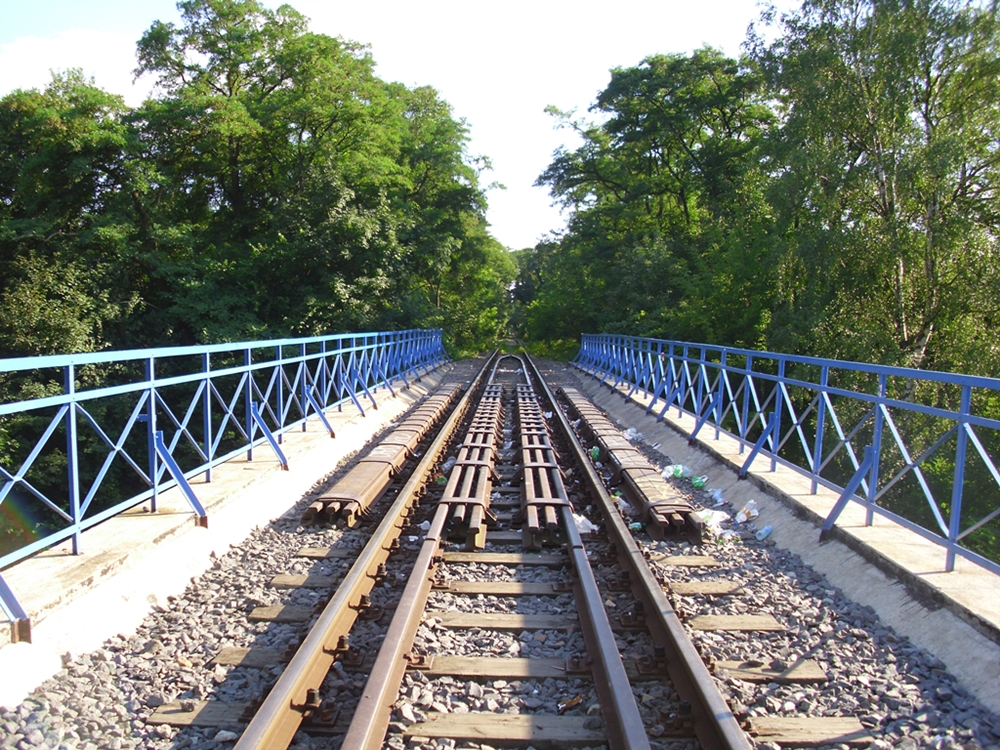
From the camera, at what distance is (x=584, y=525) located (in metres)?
5.95

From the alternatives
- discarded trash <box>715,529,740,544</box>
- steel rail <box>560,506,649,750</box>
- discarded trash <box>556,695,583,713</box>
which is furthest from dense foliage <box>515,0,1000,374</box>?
discarded trash <box>556,695,583,713</box>

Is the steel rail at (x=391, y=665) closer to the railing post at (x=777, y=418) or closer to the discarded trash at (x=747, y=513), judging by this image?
the discarded trash at (x=747, y=513)

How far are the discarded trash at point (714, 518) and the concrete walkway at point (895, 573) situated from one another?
1.09ft

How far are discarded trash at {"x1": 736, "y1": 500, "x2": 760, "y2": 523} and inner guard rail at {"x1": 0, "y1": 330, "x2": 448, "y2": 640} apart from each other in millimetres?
4553

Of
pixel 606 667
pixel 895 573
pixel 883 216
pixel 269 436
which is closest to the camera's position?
pixel 606 667

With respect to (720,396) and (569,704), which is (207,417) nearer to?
(569,704)

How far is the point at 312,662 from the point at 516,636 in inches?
47.2

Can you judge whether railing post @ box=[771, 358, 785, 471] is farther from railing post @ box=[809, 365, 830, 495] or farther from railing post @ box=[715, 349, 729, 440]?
railing post @ box=[715, 349, 729, 440]

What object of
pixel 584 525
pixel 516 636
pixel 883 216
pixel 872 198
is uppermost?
pixel 872 198

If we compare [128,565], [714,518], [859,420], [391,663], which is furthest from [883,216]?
[128,565]

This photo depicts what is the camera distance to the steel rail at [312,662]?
9.21 ft

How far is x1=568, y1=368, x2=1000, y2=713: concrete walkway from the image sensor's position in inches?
137

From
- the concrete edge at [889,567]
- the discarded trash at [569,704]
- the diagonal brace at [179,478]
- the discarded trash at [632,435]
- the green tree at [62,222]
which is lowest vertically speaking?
the discarded trash at [569,704]

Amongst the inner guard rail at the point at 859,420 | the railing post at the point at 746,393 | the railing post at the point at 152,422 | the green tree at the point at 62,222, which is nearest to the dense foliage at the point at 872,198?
A: the inner guard rail at the point at 859,420
